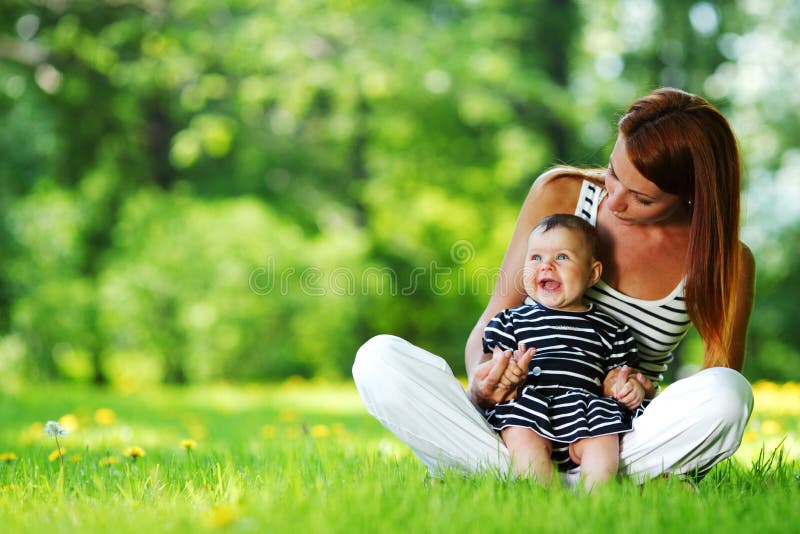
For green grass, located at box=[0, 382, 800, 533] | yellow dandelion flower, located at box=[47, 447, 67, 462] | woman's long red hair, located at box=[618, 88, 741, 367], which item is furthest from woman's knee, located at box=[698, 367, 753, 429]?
yellow dandelion flower, located at box=[47, 447, 67, 462]

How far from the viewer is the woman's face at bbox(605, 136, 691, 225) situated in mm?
2730

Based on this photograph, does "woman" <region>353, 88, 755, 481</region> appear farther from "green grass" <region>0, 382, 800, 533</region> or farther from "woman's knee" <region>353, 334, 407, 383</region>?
"green grass" <region>0, 382, 800, 533</region>

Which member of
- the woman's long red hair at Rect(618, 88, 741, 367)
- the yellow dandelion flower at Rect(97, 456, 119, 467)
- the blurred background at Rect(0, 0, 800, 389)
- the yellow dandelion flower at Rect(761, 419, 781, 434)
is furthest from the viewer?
the blurred background at Rect(0, 0, 800, 389)

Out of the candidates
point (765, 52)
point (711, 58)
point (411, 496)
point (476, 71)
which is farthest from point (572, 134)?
point (411, 496)

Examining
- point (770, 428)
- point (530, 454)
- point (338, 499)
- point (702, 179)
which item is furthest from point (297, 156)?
point (338, 499)

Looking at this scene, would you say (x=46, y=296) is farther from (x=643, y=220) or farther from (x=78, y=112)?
(x=643, y=220)

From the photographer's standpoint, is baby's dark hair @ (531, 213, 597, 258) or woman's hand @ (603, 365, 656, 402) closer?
woman's hand @ (603, 365, 656, 402)

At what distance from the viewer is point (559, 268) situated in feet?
8.91

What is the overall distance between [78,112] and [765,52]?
477 inches

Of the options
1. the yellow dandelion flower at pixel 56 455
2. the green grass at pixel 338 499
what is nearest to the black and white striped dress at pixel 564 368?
the green grass at pixel 338 499

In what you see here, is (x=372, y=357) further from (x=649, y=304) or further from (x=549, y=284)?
(x=649, y=304)

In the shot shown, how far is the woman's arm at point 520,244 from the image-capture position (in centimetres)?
288

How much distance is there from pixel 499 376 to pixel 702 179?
3.17 ft

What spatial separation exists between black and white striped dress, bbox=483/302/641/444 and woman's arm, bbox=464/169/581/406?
98mm
